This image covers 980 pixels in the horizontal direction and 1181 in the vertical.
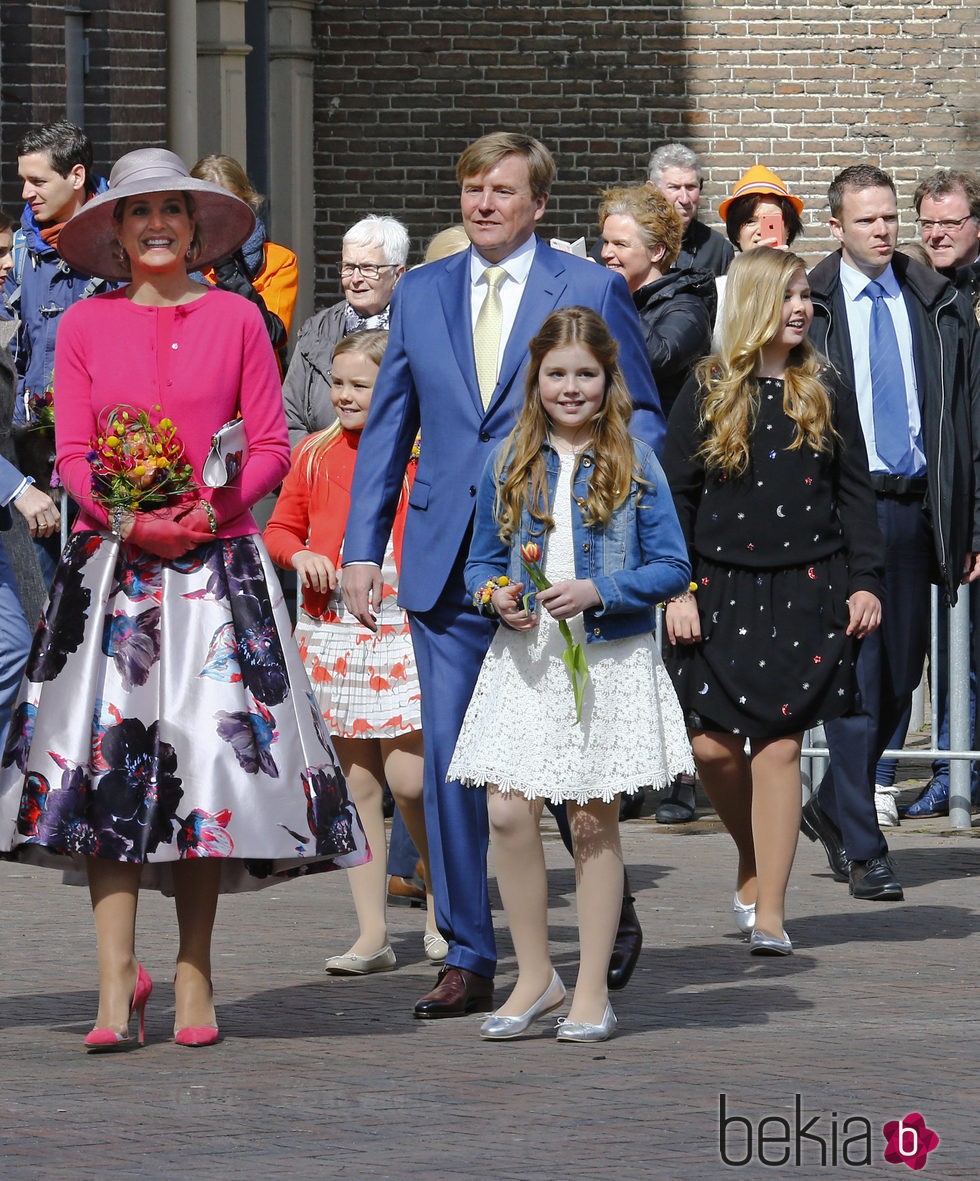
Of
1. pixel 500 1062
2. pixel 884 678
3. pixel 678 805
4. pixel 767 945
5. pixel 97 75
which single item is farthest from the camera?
pixel 97 75

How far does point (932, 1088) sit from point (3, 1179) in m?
1.92

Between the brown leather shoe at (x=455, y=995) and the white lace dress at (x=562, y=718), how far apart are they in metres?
0.54

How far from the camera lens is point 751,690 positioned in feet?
23.2

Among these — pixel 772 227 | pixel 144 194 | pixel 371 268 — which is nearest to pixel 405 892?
pixel 371 268

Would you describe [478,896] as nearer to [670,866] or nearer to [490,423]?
[490,423]

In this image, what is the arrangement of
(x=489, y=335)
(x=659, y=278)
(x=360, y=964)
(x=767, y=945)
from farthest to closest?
(x=659, y=278) → (x=767, y=945) → (x=360, y=964) → (x=489, y=335)

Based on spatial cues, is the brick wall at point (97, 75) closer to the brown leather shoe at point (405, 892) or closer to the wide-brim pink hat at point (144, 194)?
the brown leather shoe at point (405, 892)

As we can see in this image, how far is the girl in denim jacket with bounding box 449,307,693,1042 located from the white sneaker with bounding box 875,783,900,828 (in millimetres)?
3811

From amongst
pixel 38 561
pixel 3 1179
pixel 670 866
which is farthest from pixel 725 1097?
pixel 38 561

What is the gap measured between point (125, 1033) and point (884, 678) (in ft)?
11.4

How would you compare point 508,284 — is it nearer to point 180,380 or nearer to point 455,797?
point 180,380

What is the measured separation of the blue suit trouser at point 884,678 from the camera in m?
7.89

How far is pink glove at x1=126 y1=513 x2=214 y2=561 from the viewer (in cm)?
561

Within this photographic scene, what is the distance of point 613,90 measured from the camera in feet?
61.0
